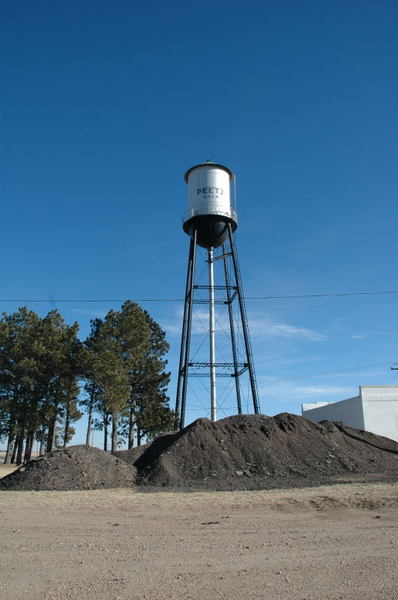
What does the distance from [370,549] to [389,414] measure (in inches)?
1199

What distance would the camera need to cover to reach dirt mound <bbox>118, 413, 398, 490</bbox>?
2008 cm

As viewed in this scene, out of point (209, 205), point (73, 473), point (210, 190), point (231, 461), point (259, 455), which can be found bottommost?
point (73, 473)

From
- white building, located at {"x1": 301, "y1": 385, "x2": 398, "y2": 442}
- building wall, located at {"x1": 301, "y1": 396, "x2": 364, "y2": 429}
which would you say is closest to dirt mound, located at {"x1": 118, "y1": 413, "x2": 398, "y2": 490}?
white building, located at {"x1": 301, "y1": 385, "x2": 398, "y2": 442}

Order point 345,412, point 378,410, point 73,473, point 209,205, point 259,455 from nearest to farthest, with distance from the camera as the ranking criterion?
point 73,473 → point 259,455 → point 209,205 → point 378,410 → point 345,412

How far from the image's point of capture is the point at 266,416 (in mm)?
26234

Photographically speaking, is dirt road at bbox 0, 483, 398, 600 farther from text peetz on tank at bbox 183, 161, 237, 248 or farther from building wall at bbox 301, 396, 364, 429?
building wall at bbox 301, 396, 364, 429

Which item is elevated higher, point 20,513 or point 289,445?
point 289,445

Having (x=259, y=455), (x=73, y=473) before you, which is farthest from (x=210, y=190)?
(x=73, y=473)

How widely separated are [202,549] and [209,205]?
24.3 metres

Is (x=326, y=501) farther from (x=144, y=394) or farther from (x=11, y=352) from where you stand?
(x=11, y=352)

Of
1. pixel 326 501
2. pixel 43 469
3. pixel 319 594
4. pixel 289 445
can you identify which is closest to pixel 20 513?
pixel 43 469

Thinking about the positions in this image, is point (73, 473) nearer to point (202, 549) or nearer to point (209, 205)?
point (202, 549)

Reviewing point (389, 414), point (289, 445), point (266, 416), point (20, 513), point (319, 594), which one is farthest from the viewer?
point (389, 414)

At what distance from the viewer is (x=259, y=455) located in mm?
22078
